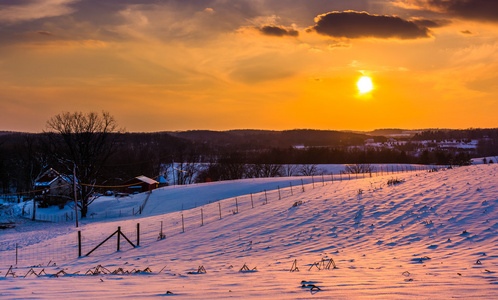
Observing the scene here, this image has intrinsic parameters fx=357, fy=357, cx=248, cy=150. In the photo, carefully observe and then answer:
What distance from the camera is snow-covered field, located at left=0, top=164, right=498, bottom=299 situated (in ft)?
27.5

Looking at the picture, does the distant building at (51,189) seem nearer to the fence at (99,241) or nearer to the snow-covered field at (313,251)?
the snow-covered field at (313,251)

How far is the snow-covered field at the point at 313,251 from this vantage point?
8383 mm

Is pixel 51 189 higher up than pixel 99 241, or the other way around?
pixel 51 189

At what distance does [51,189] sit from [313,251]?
6116 centimetres

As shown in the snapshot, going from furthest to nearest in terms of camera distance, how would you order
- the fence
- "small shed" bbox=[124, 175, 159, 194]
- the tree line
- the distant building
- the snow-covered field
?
"small shed" bbox=[124, 175, 159, 194] < the distant building < the tree line < the fence < the snow-covered field

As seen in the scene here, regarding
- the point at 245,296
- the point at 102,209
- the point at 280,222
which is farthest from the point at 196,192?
the point at 245,296

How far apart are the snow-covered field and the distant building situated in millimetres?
30435

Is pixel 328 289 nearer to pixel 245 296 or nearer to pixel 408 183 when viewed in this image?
pixel 245 296

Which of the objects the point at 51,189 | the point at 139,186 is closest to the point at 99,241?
the point at 51,189

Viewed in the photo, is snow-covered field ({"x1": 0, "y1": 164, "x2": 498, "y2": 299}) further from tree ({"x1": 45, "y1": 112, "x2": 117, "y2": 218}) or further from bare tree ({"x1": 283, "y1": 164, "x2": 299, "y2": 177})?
bare tree ({"x1": 283, "y1": 164, "x2": 299, "y2": 177})

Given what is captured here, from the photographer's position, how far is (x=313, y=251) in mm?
15336

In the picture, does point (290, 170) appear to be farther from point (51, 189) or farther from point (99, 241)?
point (99, 241)

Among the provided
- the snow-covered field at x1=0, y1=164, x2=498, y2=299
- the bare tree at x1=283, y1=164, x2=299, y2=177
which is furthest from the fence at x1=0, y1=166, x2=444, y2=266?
the bare tree at x1=283, y1=164, x2=299, y2=177

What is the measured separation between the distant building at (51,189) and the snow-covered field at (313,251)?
99.9 feet
